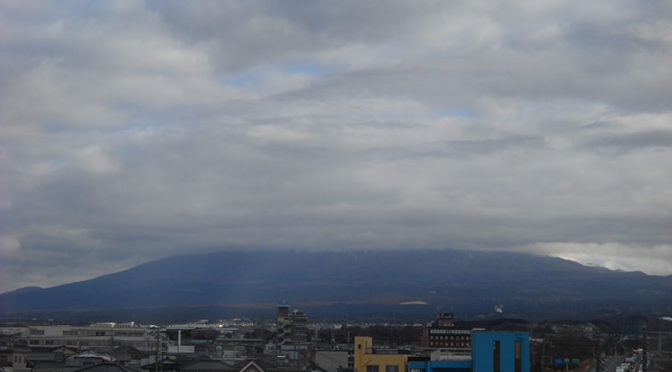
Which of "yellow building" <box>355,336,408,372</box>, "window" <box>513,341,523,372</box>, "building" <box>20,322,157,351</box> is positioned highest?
"window" <box>513,341,523,372</box>

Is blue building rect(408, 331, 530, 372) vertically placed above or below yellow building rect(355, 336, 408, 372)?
above

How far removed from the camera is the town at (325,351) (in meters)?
45.5

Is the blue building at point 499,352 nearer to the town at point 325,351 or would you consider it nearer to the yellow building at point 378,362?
the town at point 325,351

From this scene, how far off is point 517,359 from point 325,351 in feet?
73.9

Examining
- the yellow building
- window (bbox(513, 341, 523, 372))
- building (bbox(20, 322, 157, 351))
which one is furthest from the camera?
building (bbox(20, 322, 157, 351))

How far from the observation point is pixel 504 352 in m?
47.3

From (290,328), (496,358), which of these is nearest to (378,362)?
(496,358)

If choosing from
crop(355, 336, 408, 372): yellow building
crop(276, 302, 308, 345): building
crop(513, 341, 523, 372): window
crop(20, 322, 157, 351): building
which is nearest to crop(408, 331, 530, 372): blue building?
crop(513, 341, 523, 372): window

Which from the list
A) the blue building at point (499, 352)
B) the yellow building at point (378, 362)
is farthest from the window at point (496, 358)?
the yellow building at point (378, 362)

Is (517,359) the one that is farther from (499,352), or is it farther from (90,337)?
(90,337)

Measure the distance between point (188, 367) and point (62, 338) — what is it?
56.2m

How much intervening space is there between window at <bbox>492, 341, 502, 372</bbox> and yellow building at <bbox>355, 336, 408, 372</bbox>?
270 inches

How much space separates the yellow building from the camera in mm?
52906

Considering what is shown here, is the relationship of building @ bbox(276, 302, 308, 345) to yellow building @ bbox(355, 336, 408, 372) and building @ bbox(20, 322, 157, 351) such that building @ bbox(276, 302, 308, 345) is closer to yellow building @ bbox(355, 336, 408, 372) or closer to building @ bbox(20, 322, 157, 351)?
building @ bbox(20, 322, 157, 351)
